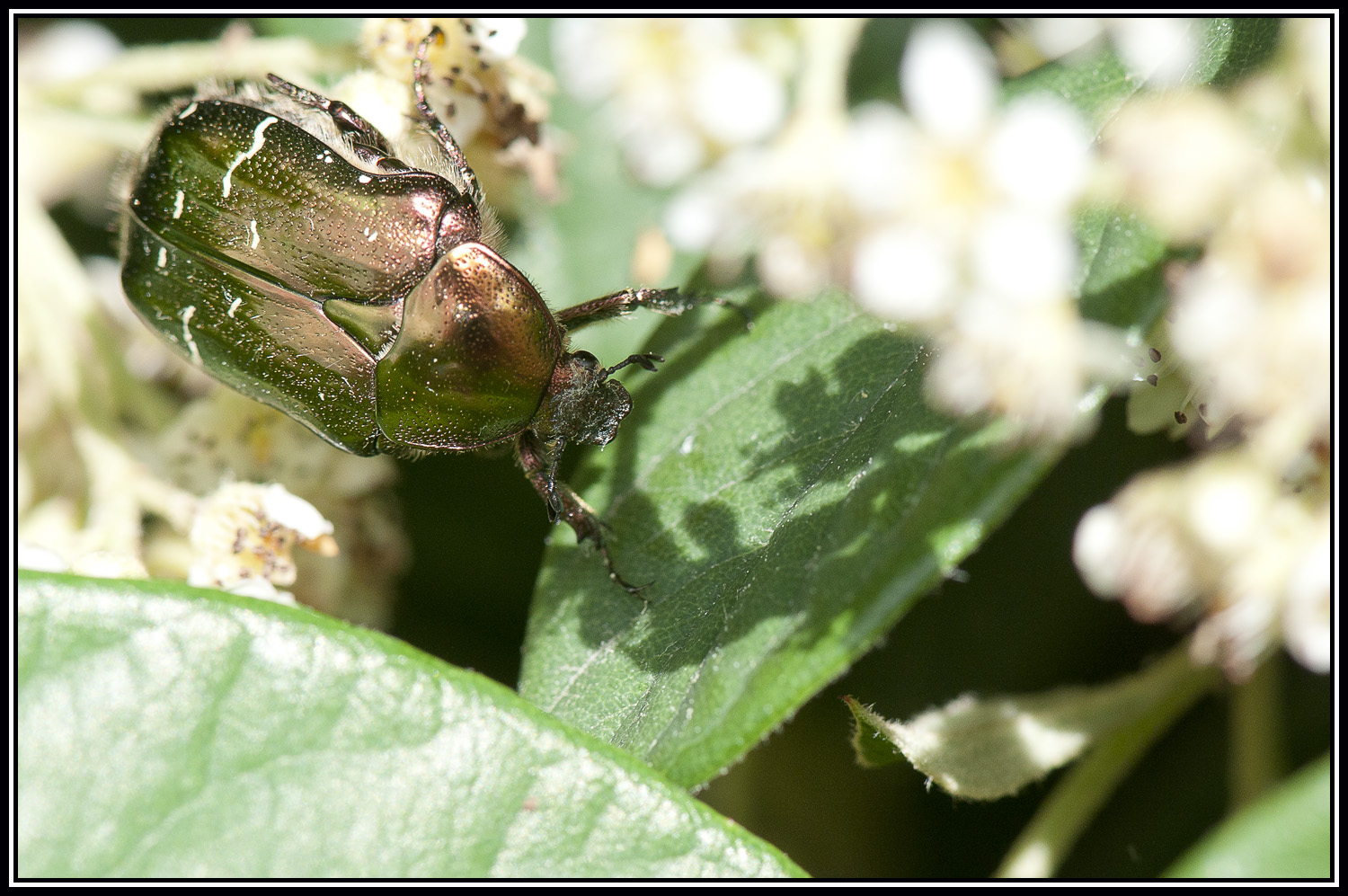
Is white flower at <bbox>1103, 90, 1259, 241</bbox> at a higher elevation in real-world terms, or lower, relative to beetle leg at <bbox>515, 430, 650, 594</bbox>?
higher

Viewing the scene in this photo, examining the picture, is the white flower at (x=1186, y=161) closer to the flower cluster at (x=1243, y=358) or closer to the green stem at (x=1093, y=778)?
the flower cluster at (x=1243, y=358)

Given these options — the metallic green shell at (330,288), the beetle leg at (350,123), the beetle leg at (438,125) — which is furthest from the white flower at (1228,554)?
the beetle leg at (350,123)

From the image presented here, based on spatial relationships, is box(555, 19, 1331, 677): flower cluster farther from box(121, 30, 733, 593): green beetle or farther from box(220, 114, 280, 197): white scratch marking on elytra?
box(220, 114, 280, 197): white scratch marking on elytra

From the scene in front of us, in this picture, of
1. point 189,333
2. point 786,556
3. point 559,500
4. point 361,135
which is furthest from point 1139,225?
point 189,333

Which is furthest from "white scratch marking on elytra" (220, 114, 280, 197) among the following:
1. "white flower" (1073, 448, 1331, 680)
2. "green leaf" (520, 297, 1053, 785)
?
"white flower" (1073, 448, 1331, 680)
